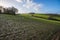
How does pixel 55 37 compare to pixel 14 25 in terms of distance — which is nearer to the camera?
pixel 14 25

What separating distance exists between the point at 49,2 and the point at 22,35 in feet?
2.96

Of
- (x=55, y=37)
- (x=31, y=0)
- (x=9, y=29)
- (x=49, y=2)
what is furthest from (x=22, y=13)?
(x=55, y=37)

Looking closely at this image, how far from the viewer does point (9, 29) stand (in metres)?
1.98

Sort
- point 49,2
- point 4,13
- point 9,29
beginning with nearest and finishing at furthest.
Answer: point 9,29, point 4,13, point 49,2

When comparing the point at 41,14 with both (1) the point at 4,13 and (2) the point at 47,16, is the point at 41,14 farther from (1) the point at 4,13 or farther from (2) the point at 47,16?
(1) the point at 4,13

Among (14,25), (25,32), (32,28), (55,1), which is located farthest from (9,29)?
(55,1)

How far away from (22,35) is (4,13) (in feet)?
1.75

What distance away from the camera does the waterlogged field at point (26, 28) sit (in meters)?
1.95

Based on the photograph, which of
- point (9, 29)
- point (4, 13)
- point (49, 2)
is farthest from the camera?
point (49, 2)

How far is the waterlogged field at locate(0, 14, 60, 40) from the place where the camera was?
76.9 inches

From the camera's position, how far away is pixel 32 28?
2.15 meters

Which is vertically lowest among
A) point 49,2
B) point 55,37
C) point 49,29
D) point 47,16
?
point 55,37

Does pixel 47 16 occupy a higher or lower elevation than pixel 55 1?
lower

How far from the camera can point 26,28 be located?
2.11 metres
